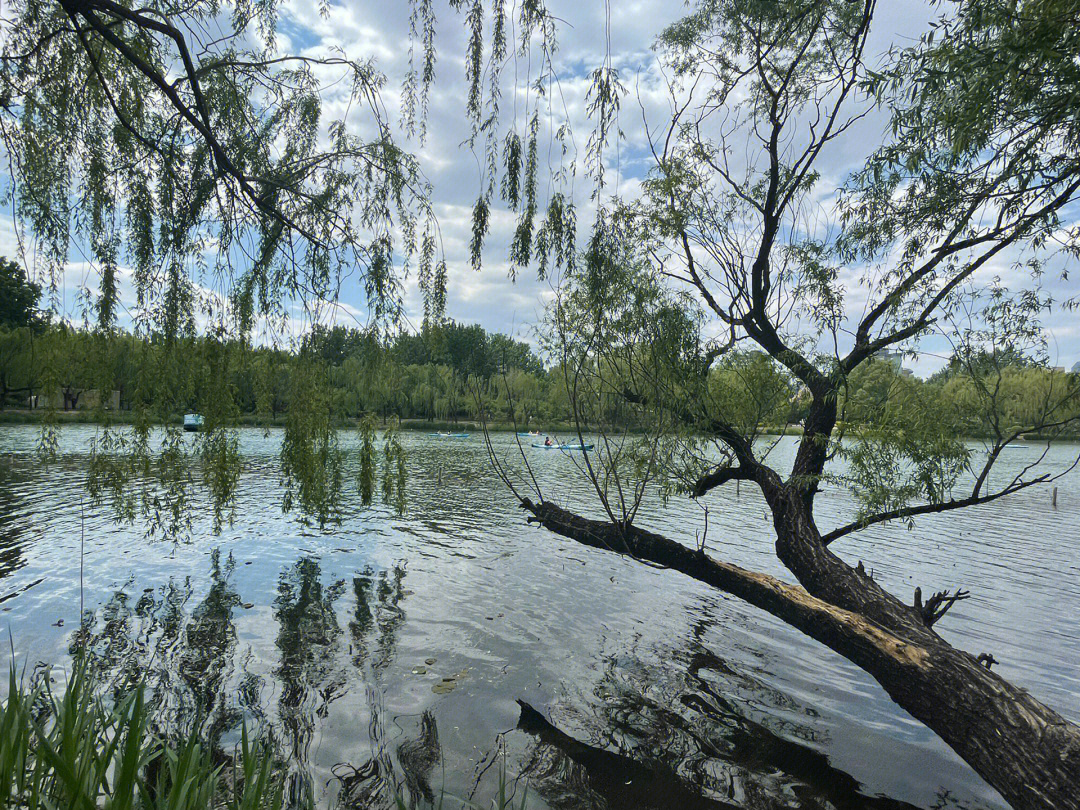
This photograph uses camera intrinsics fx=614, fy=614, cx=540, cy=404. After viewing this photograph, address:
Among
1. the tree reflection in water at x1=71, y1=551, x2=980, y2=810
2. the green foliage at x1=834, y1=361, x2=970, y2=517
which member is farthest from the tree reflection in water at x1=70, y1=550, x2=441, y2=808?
the green foliage at x1=834, y1=361, x2=970, y2=517

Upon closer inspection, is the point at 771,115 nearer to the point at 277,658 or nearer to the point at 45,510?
the point at 277,658

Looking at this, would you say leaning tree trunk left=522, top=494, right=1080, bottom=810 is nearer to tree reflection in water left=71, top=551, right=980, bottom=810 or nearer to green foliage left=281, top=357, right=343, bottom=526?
tree reflection in water left=71, top=551, right=980, bottom=810

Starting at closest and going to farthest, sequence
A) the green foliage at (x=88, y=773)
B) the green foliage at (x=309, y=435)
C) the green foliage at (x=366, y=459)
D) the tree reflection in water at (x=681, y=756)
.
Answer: the green foliage at (x=88, y=773) < the tree reflection in water at (x=681, y=756) < the green foliage at (x=309, y=435) < the green foliage at (x=366, y=459)

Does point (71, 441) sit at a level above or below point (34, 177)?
below

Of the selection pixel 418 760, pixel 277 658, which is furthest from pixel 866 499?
pixel 277 658

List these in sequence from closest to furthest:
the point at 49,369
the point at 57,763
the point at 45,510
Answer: the point at 57,763 → the point at 49,369 → the point at 45,510

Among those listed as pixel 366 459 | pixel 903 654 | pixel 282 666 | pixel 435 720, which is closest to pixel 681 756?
pixel 903 654

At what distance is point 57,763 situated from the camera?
7.41ft

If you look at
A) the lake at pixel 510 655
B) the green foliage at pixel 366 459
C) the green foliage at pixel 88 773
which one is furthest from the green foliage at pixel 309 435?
the green foliage at pixel 88 773

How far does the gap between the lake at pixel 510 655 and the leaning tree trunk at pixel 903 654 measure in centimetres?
123

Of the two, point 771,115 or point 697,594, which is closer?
point 771,115

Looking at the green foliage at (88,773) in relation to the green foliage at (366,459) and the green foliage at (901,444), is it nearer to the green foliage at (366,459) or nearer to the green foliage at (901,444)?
the green foliage at (366,459)

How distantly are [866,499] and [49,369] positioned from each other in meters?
7.36

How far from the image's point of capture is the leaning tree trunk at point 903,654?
3645 mm
